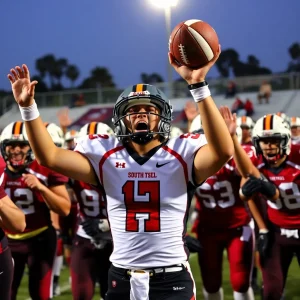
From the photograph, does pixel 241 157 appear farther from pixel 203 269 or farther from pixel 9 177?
pixel 9 177

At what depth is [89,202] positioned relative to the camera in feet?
15.4

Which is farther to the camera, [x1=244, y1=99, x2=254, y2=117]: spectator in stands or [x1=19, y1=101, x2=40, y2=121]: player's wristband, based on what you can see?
[x1=244, y1=99, x2=254, y2=117]: spectator in stands

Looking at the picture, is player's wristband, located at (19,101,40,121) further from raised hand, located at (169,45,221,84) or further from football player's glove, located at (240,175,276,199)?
football player's glove, located at (240,175,276,199)

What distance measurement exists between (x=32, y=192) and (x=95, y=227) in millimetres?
576

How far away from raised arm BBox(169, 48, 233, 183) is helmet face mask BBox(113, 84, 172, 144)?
0.80 feet

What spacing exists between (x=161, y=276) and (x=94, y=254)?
176 cm

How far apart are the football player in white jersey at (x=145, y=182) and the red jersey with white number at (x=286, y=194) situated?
184cm

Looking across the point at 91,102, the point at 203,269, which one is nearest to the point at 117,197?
the point at 203,269

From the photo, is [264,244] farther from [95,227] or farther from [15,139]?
[15,139]

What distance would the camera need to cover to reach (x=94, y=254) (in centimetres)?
450

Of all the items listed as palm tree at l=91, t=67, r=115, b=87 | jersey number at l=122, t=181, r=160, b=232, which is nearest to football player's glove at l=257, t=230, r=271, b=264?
jersey number at l=122, t=181, r=160, b=232

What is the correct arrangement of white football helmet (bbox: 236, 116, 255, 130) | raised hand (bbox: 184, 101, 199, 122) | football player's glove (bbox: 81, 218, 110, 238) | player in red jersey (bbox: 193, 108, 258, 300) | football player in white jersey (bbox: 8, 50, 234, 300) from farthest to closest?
white football helmet (bbox: 236, 116, 255, 130) < raised hand (bbox: 184, 101, 199, 122) < player in red jersey (bbox: 193, 108, 258, 300) < football player's glove (bbox: 81, 218, 110, 238) < football player in white jersey (bbox: 8, 50, 234, 300)

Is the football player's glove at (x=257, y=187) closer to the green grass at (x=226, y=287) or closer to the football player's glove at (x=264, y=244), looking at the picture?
the football player's glove at (x=264, y=244)

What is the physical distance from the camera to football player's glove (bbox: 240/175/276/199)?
14.0 ft
